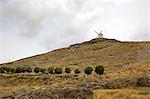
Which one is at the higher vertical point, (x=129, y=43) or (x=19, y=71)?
(x=129, y=43)

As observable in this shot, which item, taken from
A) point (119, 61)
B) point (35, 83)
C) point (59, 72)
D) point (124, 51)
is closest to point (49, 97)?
point (35, 83)

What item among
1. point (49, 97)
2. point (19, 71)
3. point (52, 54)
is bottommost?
point (49, 97)

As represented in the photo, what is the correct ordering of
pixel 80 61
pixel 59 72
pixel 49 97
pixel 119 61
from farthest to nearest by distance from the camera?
pixel 80 61 → pixel 119 61 → pixel 59 72 → pixel 49 97

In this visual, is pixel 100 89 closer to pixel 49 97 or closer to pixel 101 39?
pixel 49 97

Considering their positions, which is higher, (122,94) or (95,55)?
(95,55)

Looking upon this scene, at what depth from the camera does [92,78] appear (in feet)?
241

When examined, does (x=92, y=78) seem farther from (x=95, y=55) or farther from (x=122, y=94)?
(x=95, y=55)

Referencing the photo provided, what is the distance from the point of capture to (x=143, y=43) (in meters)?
154

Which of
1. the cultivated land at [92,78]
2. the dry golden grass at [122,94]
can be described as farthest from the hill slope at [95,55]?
the dry golden grass at [122,94]

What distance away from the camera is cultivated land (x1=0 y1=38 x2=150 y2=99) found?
176ft

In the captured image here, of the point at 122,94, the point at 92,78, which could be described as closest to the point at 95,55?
the point at 92,78

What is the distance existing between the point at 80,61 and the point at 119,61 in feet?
55.0

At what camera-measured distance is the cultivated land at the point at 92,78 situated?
2106 inches

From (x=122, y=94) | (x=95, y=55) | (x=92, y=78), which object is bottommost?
(x=122, y=94)
